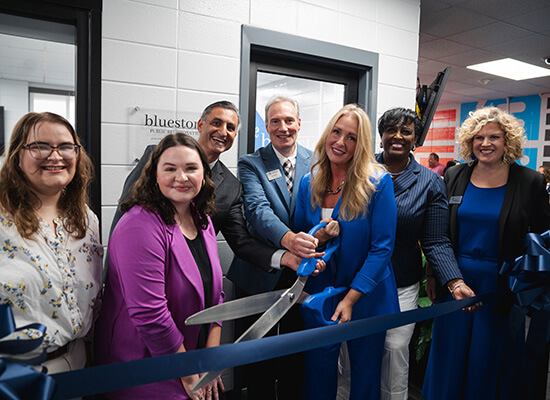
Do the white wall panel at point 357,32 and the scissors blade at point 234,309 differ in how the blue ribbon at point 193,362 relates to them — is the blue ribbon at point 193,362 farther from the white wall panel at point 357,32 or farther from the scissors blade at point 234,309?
the white wall panel at point 357,32

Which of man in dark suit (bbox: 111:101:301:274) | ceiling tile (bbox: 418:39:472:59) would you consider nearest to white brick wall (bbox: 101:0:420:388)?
man in dark suit (bbox: 111:101:301:274)

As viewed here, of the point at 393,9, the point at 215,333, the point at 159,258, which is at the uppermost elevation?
the point at 393,9

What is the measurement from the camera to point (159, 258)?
1110 mm

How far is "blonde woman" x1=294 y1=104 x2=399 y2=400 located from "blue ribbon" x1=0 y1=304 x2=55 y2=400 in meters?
0.98

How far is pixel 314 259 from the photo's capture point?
52.1 inches

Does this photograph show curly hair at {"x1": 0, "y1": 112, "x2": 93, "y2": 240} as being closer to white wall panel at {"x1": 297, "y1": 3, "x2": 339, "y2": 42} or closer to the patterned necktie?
the patterned necktie

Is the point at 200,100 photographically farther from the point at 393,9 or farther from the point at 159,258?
the point at 393,9

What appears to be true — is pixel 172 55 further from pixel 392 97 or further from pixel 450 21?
pixel 450 21

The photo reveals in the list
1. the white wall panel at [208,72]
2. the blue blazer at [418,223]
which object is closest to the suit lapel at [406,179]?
the blue blazer at [418,223]

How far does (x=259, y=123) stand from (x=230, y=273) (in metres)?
1.03

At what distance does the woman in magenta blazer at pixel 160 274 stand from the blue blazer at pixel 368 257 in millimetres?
468

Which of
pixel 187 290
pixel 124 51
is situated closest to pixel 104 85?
pixel 124 51

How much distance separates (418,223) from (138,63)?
162 centimetres

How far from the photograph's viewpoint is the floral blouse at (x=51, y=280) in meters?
1.00
